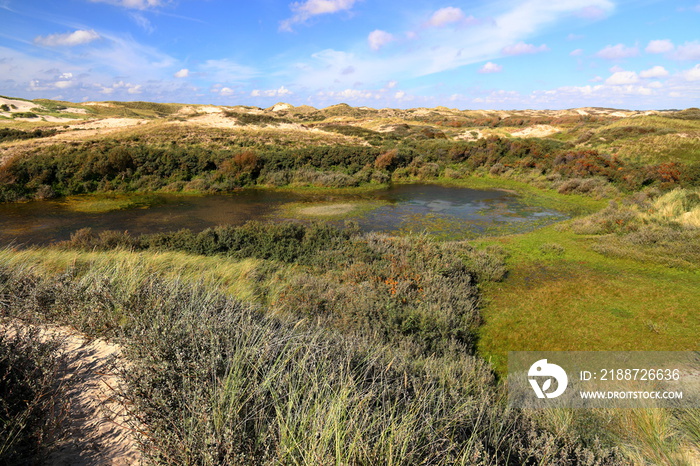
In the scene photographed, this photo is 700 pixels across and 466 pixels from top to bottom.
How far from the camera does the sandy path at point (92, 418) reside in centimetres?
232

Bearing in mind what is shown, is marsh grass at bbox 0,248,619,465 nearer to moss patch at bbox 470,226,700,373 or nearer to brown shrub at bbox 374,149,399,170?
moss patch at bbox 470,226,700,373

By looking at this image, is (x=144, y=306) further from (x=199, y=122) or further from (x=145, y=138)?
(x=199, y=122)

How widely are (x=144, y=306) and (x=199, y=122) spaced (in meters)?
38.2

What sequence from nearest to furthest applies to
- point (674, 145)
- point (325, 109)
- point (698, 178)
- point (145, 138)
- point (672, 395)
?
point (672, 395)
point (698, 178)
point (674, 145)
point (145, 138)
point (325, 109)

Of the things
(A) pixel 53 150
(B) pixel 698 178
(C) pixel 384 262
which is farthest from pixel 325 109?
(C) pixel 384 262

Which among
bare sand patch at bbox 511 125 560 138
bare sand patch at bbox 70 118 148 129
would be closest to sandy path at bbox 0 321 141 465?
bare sand patch at bbox 70 118 148 129

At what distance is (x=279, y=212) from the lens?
14945 millimetres

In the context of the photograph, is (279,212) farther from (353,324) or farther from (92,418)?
(92,418)

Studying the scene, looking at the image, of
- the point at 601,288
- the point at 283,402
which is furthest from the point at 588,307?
the point at 283,402

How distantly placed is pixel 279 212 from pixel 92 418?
497 inches

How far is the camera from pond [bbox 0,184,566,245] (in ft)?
40.1

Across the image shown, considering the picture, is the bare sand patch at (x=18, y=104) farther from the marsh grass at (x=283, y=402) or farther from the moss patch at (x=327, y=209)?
the marsh grass at (x=283, y=402)

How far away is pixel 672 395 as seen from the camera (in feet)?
12.4

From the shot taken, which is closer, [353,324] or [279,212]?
[353,324]
